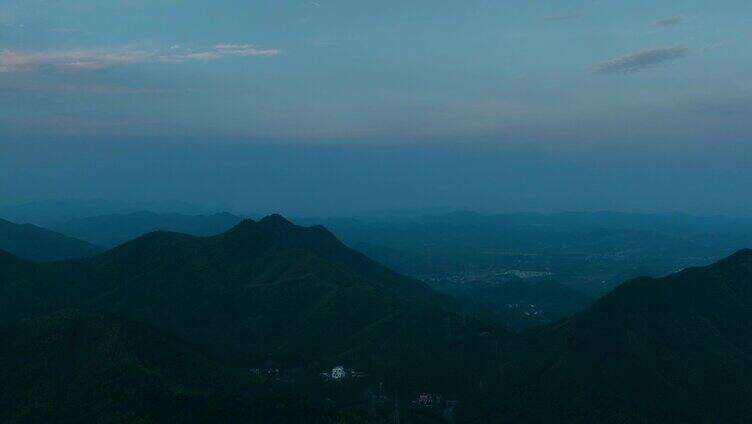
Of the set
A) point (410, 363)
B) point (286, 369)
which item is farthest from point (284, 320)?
point (410, 363)

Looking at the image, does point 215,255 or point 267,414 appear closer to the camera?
point 267,414

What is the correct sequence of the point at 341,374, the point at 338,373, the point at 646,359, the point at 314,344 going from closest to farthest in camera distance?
the point at 646,359 → the point at 341,374 → the point at 338,373 → the point at 314,344

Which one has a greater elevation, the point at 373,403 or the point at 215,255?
the point at 215,255

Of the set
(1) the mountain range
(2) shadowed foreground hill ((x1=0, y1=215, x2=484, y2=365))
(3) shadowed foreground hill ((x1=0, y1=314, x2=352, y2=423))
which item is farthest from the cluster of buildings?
(3) shadowed foreground hill ((x1=0, y1=314, x2=352, y2=423))

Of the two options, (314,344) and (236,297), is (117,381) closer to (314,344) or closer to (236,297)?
(314,344)

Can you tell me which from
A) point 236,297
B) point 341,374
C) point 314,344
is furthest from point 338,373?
point 236,297

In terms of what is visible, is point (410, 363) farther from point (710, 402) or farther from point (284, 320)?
point (710, 402)

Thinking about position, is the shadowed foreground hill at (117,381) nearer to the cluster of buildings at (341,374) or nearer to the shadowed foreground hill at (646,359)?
the cluster of buildings at (341,374)

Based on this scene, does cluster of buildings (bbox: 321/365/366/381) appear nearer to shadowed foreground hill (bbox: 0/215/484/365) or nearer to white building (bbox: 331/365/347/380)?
white building (bbox: 331/365/347/380)
